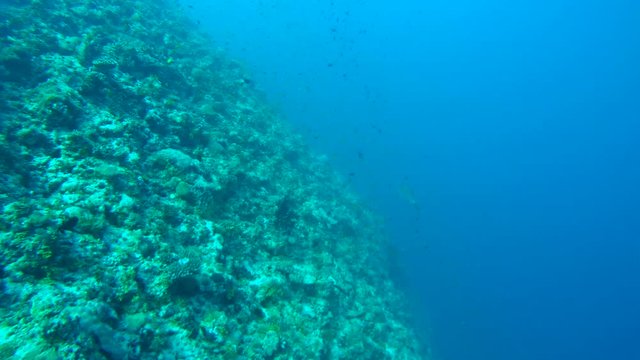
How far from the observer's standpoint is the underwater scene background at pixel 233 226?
7.41 m

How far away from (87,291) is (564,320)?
54243 millimetres

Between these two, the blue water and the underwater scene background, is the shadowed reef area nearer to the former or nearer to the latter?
the underwater scene background

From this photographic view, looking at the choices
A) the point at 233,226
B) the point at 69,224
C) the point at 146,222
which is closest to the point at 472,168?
the point at 233,226

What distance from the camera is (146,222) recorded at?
30.6 feet

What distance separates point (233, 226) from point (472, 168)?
215 feet

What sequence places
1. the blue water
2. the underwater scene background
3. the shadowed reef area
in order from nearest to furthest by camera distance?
the shadowed reef area
the underwater scene background
the blue water

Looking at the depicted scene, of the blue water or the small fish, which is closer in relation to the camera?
the small fish

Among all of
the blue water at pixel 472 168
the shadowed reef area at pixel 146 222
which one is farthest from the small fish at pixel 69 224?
the blue water at pixel 472 168

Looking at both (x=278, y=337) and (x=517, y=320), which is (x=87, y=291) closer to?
(x=278, y=337)

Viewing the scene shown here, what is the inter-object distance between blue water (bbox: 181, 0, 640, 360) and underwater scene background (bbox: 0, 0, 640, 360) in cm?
52

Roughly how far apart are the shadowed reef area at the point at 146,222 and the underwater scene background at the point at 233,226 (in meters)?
0.05

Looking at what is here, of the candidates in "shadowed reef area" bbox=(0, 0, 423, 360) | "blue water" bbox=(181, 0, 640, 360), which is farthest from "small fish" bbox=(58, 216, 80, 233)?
"blue water" bbox=(181, 0, 640, 360)

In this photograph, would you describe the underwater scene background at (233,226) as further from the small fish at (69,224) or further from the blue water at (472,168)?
the blue water at (472,168)

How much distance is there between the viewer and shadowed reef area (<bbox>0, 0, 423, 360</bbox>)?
6.77 m
